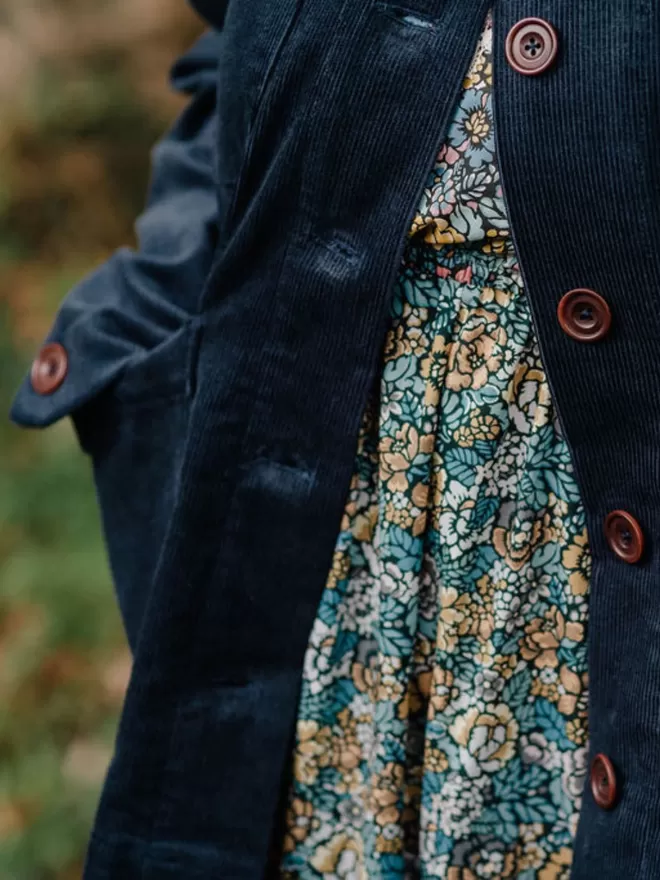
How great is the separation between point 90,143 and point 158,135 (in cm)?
23

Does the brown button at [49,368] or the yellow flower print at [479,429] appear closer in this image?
the yellow flower print at [479,429]

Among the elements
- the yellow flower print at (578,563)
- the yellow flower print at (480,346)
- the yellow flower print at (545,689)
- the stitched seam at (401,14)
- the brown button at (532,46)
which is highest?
the stitched seam at (401,14)

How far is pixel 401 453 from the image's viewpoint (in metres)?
0.80

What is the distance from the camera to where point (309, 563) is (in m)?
0.85

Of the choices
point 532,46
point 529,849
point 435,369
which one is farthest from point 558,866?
point 532,46

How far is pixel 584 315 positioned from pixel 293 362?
0.78 feet

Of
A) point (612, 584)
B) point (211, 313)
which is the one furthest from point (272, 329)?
point (612, 584)

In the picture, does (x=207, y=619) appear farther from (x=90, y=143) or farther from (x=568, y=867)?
(x=90, y=143)

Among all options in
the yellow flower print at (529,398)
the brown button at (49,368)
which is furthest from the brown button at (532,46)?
the brown button at (49,368)

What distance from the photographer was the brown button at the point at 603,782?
78 centimetres

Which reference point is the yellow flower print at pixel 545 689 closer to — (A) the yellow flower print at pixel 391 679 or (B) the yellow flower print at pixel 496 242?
(A) the yellow flower print at pixel 391 679

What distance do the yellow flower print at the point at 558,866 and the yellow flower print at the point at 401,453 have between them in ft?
1.25

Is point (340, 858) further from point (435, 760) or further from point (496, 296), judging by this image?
point (496, 296)

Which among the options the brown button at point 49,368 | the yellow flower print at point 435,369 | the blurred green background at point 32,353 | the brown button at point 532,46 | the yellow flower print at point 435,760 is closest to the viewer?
the brown button at point 532,46
